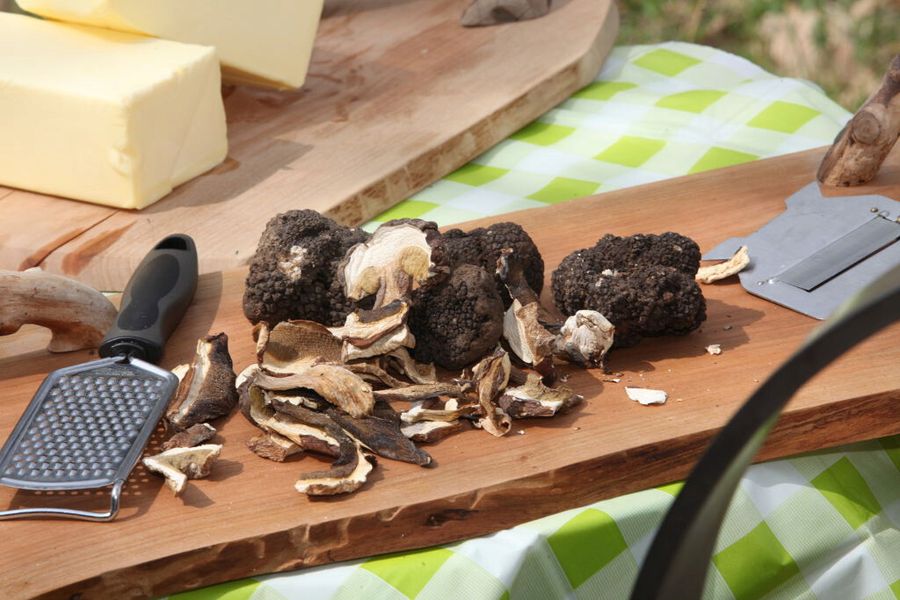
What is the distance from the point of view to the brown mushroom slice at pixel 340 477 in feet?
3.06

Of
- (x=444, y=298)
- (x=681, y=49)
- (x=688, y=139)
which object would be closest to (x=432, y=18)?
(x=681, y=49)

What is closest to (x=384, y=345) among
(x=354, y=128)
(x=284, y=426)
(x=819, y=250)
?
(x=284, y=426)

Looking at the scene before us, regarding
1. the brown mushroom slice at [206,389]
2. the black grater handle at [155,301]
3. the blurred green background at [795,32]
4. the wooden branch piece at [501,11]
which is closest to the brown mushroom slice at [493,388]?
the brown mushroom slice at [206,389]

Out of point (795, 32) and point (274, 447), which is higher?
point (274, 447)

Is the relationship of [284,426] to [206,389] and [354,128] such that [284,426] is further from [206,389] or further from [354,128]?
[354,128]

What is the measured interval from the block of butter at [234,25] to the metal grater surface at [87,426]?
828 millimetres

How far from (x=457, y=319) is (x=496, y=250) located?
0.13 metres

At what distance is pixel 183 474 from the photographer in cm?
96

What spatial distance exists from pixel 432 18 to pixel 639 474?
1488 millimetres

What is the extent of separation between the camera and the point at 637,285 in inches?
45.0

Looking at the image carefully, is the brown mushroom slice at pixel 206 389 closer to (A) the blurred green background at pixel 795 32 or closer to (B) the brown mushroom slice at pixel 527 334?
(B) the brown mushroom slice at pixel 527 334

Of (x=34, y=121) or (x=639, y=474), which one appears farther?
(x=34, y=121)

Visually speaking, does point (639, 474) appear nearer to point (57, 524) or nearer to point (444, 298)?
point (444, 298)

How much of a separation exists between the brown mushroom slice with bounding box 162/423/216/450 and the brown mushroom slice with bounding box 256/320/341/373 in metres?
0.12
